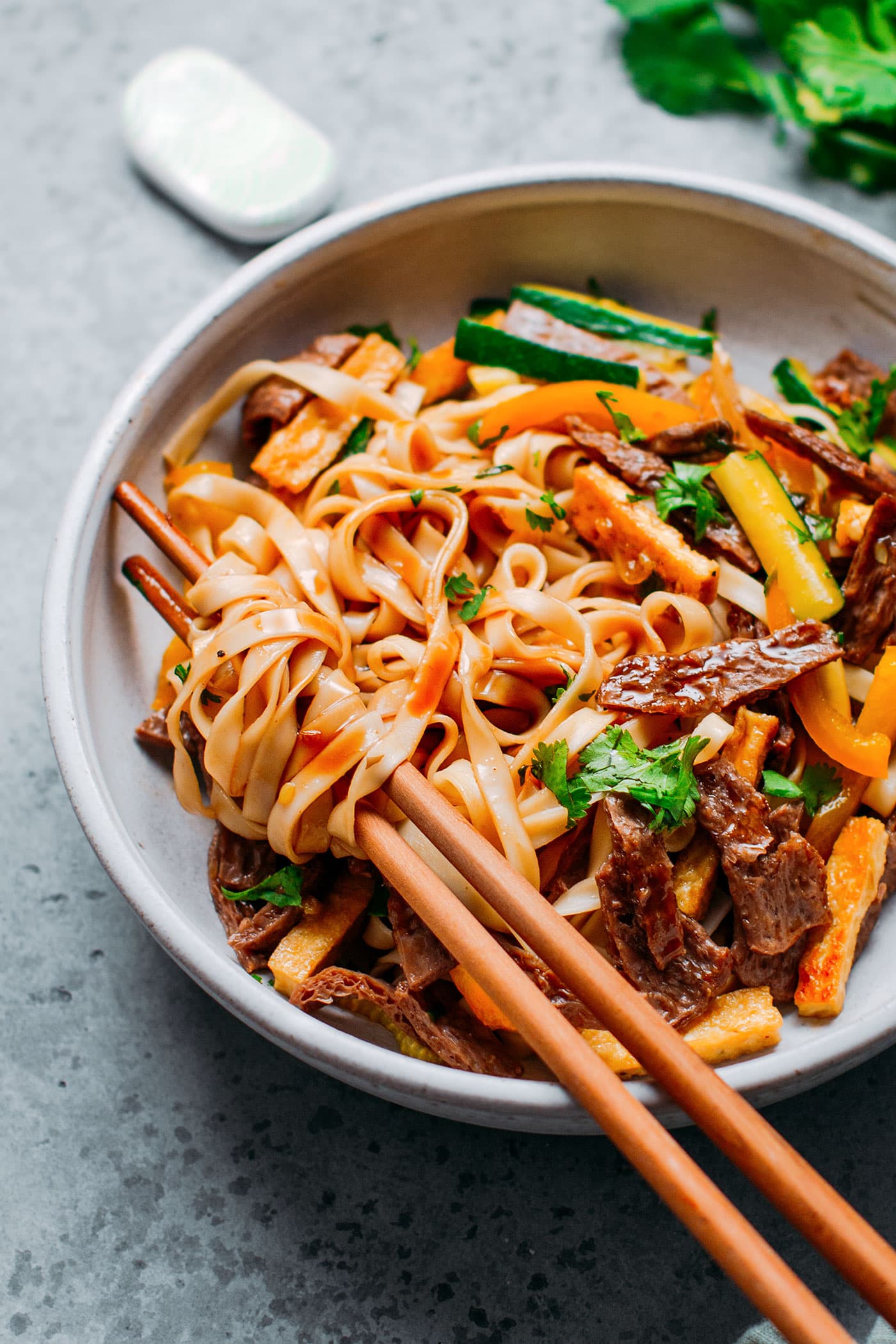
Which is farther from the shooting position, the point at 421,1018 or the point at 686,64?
the point at 686,64

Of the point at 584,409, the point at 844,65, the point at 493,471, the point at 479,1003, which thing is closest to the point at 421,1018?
the point at 479,1003

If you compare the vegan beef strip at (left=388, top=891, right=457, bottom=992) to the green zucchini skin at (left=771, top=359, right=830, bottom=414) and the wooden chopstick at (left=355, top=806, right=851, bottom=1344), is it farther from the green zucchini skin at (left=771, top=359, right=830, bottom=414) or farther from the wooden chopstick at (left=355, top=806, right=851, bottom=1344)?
the green zucchini skin at (left=771, top=359, right=830, bottom=414)

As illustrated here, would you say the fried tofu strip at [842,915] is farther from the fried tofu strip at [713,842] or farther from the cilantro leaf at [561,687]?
the cilantro leaf at [561,687]

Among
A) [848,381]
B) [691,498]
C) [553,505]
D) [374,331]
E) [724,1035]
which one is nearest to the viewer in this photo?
[724,1035]

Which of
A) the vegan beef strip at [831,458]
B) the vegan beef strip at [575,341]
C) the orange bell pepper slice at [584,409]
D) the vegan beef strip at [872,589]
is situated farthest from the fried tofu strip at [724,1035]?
the vegan beef strip at [575,341]

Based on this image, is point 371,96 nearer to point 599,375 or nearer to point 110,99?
point 110,99

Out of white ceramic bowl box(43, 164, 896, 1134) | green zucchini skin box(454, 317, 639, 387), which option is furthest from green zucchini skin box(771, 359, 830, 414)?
green zucchini skin box(454, 317, 639, 387)

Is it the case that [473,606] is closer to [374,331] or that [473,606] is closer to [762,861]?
[762,861]

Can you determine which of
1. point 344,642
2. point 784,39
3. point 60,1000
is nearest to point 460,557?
point 344,642

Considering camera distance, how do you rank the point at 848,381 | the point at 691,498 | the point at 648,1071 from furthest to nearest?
1. the point at 848,381
2. the point at 691,498
3. the point at 648,1071
